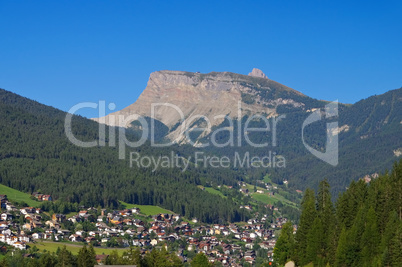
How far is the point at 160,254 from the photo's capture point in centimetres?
10150

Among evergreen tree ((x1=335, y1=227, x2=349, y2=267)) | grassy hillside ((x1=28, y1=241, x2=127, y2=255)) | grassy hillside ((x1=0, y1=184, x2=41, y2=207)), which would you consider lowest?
grassy hillside ((x1=28, y1=241, x2=127, y2=255))

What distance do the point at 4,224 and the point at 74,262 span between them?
2704 inches

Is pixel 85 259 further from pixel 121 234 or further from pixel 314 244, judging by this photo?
pixel 121 234

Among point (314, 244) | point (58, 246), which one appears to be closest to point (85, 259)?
point (314, 244)

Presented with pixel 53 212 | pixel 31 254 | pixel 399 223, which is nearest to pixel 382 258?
pixel 399 223

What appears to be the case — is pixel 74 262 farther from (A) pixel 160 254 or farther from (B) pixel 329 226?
(B) pixel 329 226

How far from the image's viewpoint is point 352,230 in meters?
82.7

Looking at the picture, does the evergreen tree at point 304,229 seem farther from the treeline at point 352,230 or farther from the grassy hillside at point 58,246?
the grassy hillside at point 58,246

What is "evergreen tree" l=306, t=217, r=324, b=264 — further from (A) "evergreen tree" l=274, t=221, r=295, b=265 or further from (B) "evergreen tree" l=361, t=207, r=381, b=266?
(B) "evergreen tree" l=361, t=207, r=381, b=266

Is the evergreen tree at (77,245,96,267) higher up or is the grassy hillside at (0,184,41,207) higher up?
the grassy hillside at (0,184,41,207)

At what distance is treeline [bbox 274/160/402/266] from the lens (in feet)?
258

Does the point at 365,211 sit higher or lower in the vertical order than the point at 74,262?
higher

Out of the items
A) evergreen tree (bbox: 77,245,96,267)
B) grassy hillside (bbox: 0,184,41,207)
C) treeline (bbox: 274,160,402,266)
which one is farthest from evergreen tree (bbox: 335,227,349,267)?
grassy hillside (bbox: 0,184,41,207)

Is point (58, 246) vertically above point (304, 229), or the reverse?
point (304, 229)
